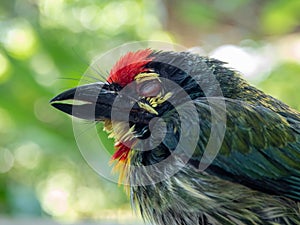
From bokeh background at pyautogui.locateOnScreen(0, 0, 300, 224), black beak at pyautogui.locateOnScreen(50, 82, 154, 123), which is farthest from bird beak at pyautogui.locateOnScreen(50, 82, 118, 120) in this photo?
bokeh background at pyautogui.locateOnScreen(0, 0, 300, 224)

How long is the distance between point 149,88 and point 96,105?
18 cm

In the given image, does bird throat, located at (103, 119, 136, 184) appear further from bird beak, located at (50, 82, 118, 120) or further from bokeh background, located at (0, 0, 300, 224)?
bokeh background, located at (0, 0, 300, 224)

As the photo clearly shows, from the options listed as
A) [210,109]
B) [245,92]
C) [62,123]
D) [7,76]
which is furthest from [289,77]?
[210,109]

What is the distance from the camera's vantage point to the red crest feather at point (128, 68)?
79.2 inches

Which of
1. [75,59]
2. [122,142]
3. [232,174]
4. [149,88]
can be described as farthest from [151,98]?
[75,59]

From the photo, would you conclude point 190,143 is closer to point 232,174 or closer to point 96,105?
point 232,174

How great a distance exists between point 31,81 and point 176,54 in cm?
179

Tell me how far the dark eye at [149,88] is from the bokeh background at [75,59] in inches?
50.4

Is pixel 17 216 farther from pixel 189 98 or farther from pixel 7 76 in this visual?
pixel 189 98

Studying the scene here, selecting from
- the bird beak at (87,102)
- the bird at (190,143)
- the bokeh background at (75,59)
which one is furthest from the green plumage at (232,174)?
the bokeh background at (75,59)

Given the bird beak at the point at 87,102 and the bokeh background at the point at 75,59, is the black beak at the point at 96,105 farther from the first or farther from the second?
the bokeh background at the point at 75,59

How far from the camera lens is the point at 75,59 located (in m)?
3.83

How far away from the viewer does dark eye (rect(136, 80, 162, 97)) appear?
199cm

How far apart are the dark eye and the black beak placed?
5 cm
